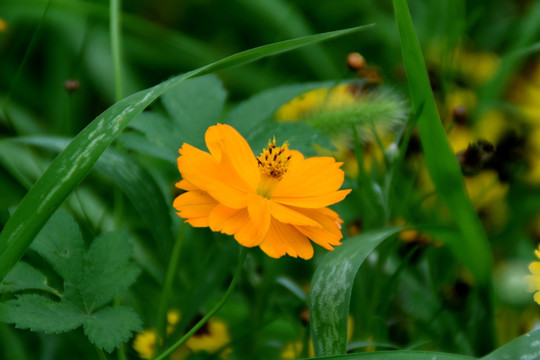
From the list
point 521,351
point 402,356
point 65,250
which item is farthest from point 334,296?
point 65,250

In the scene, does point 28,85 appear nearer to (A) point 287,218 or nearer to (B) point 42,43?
(B) point 42,43

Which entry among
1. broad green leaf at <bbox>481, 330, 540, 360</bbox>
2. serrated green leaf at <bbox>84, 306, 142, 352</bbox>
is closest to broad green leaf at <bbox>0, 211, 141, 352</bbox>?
serrated green leaf at <bbox>84, 306, 142, 352</bbox>

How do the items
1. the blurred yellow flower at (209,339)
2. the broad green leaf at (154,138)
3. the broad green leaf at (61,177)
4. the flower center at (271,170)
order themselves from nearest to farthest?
the broad green leaf at (61,177), the flower center at (271,170), the broad green leaf at (154,138), the blurred yellow flower at (209,339)

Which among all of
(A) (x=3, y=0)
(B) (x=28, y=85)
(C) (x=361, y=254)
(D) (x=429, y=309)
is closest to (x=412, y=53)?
(C) (x=361, y=254)

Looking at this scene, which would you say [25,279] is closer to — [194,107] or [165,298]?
[165,298]

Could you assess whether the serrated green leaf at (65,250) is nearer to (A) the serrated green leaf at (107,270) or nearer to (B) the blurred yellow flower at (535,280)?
(A) the serrated green leaf at (107,270)

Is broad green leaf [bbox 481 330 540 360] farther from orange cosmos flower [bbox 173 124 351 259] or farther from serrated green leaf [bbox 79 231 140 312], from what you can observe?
serrated green leaf [bbox 79 231 140 312]

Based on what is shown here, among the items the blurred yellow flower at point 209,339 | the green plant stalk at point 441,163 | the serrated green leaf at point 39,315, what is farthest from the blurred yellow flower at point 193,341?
the green plant stalk at point 441,163
